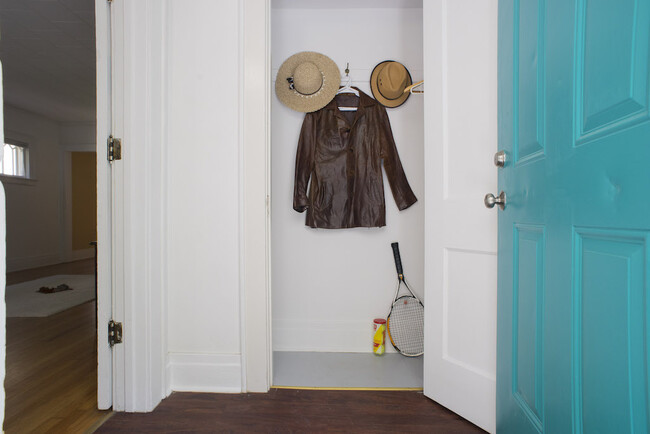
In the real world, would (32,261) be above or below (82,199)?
below

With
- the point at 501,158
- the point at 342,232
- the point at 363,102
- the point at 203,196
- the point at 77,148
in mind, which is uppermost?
the point at 77,148

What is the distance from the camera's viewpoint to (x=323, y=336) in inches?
93.5

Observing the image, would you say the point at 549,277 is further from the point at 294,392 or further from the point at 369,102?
the point at 369,102

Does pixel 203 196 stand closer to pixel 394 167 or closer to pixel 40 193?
pixel 394 167

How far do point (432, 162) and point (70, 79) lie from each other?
14.8ft

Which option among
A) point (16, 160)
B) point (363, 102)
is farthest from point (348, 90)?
point (16, 160)

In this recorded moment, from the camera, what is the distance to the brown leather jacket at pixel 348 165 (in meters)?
2.30

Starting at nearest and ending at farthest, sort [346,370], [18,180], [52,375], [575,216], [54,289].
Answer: [575,216], [52,375], [346,370], [54,289], [18,180]

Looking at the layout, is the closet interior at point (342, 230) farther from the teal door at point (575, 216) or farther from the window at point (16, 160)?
the window at point (16, 160)

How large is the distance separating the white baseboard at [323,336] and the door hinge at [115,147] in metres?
1.37

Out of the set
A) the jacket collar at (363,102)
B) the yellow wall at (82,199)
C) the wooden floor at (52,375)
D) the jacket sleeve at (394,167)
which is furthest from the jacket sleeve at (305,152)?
the yellow wall at (82,199)

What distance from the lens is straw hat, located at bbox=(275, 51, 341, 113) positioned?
7.24 ft

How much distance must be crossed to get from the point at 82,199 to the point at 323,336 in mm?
6732

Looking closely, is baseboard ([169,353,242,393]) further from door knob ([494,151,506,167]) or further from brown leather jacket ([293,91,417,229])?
door knob ([494,151,506,167])
